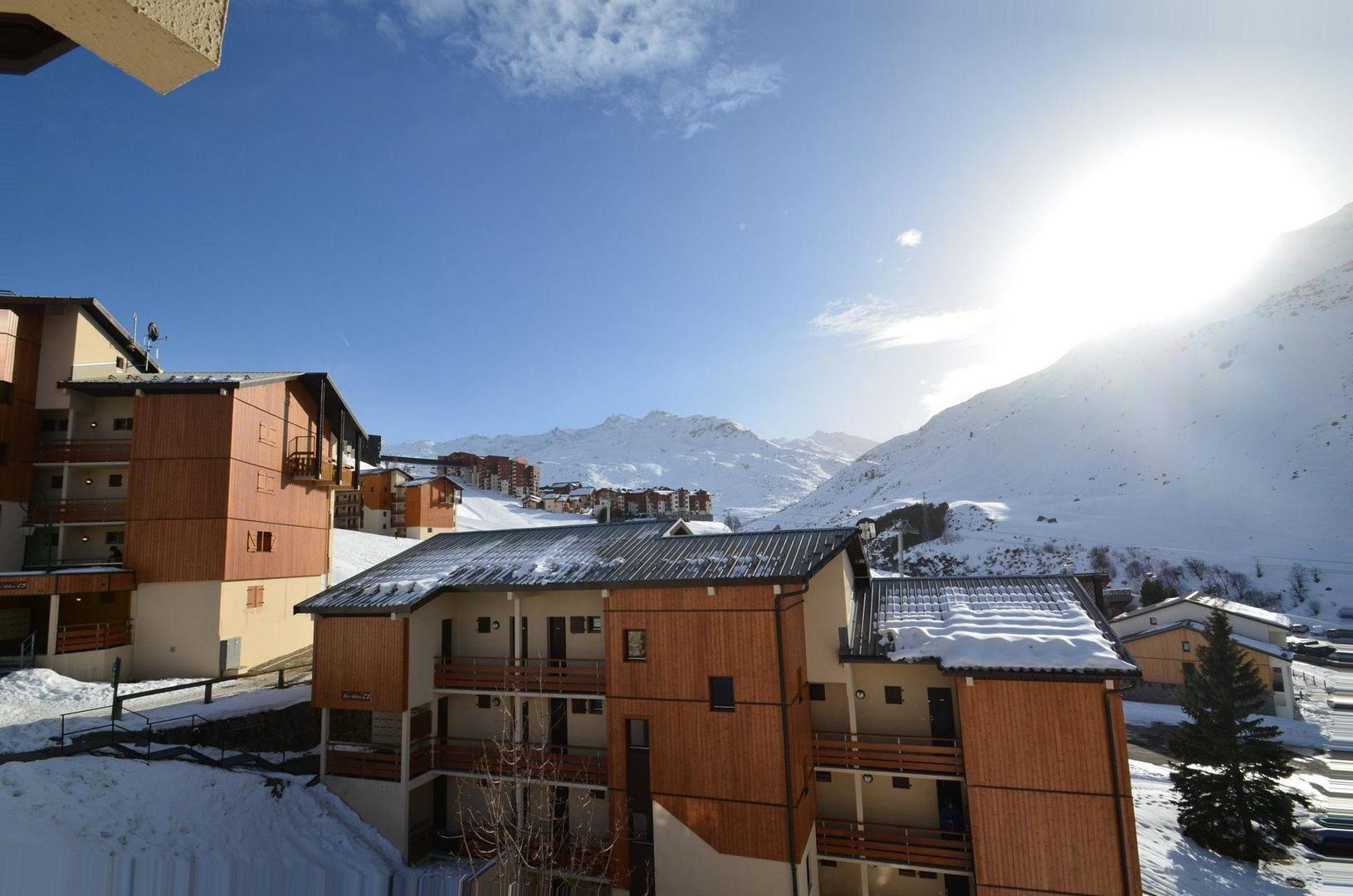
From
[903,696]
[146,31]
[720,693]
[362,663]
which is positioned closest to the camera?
[146,31]

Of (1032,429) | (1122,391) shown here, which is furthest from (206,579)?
(1122,391)

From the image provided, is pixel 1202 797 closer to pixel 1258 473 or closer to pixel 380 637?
pixel 380 637

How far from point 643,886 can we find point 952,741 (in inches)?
380

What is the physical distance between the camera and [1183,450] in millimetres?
105875

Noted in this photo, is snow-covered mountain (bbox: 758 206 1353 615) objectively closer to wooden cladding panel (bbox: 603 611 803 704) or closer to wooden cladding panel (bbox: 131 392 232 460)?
wooden cladding panel (bbox: 603 611 803 704)

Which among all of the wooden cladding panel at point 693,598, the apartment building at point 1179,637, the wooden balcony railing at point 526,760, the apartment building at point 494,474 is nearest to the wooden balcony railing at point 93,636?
the wooden balcony railing at point 526,760

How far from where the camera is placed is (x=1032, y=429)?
139750 millimetres

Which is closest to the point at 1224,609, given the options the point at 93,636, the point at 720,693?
the point at 720,693

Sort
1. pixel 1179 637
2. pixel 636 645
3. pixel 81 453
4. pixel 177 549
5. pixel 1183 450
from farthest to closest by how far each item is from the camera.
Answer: pixel 1183 450, pixel 1179 637, pixel 81 453, pixel 177 549, pixel 636 645

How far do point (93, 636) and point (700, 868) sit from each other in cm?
2655

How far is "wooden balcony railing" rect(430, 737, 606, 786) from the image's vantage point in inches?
759

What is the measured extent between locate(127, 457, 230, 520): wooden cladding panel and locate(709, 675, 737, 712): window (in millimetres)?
23689

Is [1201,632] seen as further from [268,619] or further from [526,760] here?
[268,619]

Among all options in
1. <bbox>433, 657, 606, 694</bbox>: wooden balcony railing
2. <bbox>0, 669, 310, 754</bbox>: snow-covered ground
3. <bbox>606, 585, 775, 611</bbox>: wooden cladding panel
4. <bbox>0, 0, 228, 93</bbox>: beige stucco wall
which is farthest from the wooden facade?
<bbox>0, 669, 310, 754</bbox>: snow-covered ground
